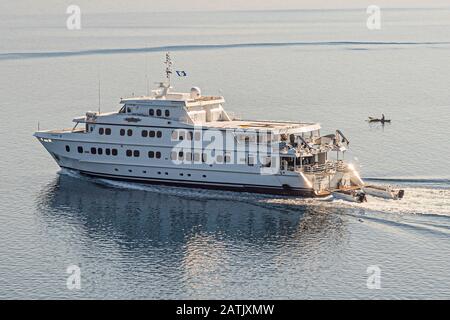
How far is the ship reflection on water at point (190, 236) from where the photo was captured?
56344 millimetres

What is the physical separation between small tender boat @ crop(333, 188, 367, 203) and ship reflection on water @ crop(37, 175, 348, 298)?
2810mm

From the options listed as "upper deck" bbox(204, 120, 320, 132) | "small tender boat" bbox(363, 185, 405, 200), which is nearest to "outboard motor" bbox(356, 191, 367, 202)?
"small tender boat" bbox(363, 185, 405, 200)

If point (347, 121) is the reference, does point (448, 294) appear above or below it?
below

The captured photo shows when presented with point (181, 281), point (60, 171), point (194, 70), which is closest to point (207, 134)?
point (60, 171)

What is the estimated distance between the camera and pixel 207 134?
2992 inches

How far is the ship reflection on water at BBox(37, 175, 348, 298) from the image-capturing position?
56.3 meters

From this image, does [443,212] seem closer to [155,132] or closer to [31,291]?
[155,132]

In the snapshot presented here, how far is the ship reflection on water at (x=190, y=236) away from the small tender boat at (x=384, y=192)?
202 inches

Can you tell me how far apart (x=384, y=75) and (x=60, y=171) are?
288 feet

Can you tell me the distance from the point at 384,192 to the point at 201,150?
53.3 ft

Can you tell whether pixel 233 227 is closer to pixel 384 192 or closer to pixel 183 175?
pixel 183 175

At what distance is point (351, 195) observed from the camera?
234 ft

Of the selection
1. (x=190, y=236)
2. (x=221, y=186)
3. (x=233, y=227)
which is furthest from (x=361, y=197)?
(x=190, y=236)

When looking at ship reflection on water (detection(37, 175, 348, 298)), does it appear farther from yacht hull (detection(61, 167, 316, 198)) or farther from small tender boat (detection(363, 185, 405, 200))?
small tender boat (detection(363, 185, 405, 200))
